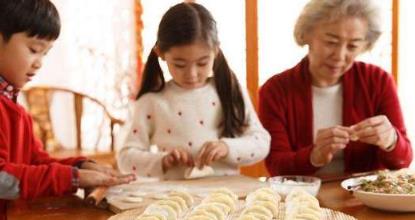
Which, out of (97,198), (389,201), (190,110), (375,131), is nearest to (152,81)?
(190,110)

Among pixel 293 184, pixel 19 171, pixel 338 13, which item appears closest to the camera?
pixel 19 171

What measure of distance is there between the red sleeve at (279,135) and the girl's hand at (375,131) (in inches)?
7.1

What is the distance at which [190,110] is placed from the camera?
1812 millimetres

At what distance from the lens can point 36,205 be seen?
4.66ft

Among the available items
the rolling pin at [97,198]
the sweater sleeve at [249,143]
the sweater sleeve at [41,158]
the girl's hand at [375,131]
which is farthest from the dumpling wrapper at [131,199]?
the girl's hand at [375,131]

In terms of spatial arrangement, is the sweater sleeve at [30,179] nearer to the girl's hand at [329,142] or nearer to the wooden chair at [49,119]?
the girl's hand at [329,142]

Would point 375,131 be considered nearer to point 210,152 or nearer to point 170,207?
point 210,152

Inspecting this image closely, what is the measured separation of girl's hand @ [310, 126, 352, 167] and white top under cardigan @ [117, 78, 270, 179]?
0.17 metres

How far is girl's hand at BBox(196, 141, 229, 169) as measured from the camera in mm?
1627

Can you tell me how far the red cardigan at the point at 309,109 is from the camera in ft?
6.21

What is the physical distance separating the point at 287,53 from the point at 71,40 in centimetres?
139

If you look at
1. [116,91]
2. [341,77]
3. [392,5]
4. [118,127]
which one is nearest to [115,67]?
[116,91]

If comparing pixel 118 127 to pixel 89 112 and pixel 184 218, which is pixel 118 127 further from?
pixel 184 218

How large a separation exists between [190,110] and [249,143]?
0.20 metres
